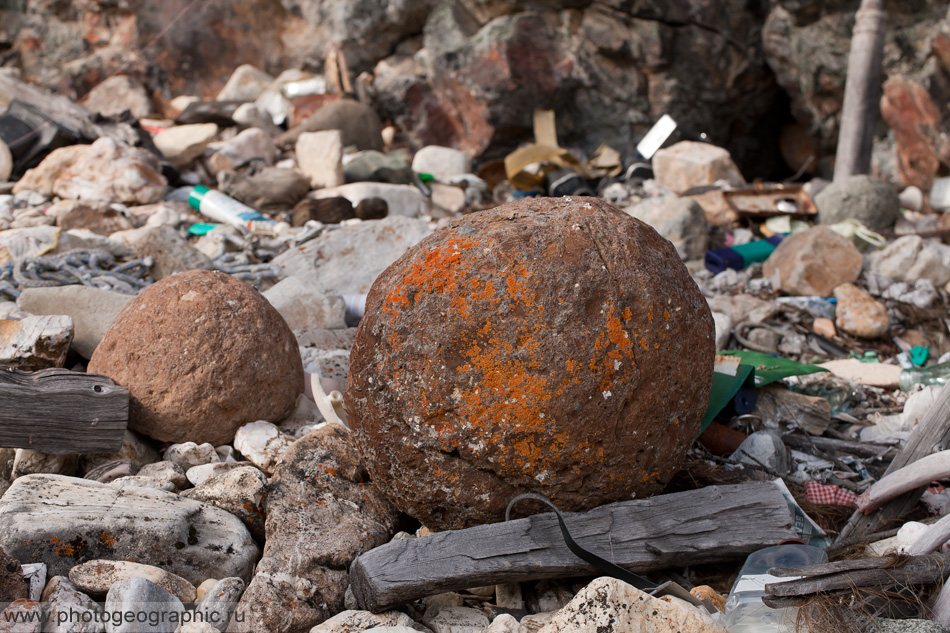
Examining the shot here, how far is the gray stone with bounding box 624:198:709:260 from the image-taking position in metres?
6.85

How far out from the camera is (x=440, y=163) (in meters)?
9.71

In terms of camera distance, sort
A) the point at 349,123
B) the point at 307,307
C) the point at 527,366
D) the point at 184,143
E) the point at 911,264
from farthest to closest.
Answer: the point at 349,123 < the point at 184,143 < the point at 911,264 < the point at 307,307 < the point at 527,366

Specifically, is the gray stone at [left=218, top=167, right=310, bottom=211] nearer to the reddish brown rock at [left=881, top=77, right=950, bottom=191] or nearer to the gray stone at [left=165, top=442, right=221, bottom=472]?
the gray stone at [left=165, top=442, right=221, bottom=472]

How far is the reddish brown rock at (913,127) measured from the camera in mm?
9445

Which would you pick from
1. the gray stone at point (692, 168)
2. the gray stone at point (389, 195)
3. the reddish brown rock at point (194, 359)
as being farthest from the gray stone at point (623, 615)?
the gray stone at point (692, 168)

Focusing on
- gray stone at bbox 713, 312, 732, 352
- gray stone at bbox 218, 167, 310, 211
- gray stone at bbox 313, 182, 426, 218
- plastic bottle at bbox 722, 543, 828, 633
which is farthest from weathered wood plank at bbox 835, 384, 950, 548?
gray stone at bbox 218, 167, 310, 211

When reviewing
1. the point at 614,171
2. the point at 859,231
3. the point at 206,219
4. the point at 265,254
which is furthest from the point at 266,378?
the point at 614,171

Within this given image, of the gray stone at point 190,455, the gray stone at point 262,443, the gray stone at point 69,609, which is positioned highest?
the gray stone at point 69,609

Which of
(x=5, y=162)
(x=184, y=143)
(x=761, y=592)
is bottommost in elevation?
(x=184, y=143)

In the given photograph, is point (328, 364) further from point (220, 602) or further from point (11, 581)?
point (11, 581)

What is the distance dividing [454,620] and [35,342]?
227 centimetres

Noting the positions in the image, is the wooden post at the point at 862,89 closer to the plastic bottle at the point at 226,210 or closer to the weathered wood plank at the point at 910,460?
the weathered wood plank at the point at 910,460

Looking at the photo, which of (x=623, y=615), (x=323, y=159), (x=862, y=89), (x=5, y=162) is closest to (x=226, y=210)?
(x=323, y=159)

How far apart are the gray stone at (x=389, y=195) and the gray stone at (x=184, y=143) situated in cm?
168
